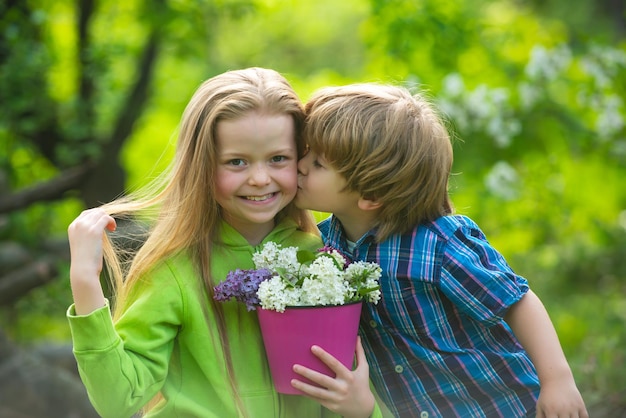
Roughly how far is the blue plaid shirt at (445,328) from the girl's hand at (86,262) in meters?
0.73

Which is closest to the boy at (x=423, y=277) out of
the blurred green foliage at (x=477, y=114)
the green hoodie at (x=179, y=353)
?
the green hoodie at (x=179, y=353)

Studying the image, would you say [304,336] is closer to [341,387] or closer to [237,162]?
[341,387]

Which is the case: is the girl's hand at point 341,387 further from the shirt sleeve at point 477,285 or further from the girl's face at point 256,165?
the girl's face at point 256,165

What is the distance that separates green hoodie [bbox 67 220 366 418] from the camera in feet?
6.96

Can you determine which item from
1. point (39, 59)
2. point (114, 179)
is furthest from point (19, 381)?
point (39, 59)

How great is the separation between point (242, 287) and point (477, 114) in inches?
141

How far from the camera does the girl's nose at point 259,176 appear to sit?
2326 mm

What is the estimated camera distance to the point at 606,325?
19.7ft

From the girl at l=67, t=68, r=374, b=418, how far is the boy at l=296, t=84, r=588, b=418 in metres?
0.13

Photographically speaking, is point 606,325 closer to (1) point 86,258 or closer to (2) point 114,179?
(2) point 114,179

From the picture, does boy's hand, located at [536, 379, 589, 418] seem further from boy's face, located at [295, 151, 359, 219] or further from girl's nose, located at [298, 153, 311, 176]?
girl's nose, located at [298, 153, 311, 176]

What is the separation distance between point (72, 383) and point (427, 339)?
114 inches

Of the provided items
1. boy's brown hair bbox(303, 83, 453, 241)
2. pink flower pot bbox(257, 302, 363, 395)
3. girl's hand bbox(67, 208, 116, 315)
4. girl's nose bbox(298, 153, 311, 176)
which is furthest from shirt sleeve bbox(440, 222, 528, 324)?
girl's hand bbox(67, 208, 116, 315)

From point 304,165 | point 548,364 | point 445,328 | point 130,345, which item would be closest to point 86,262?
point 130,345
